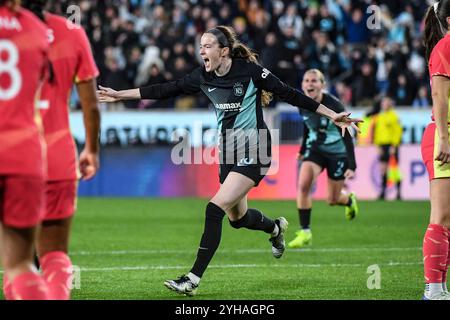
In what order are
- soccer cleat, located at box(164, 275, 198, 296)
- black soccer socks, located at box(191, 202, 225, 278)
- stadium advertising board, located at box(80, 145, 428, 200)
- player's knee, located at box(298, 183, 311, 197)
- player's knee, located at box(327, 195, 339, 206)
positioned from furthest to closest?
stadium advertising board, located at box(80, 145, 428, 200) < player's knee, located at box(327, 195, 339, 206) < player's knee, located at box(298, 183, 311, 197) < black soccer socks, located at box(191, 202, 225, 278) < soccer cleat, located at box(164, 275, 198, 296)

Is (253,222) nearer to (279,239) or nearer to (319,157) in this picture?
(279,239)

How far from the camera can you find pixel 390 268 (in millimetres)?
10875

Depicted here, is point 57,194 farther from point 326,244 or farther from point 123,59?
point 123,59

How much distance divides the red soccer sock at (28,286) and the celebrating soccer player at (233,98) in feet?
12.0

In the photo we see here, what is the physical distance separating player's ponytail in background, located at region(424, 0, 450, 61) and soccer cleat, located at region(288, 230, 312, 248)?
5.75 m

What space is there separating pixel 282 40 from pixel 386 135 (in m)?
3.74

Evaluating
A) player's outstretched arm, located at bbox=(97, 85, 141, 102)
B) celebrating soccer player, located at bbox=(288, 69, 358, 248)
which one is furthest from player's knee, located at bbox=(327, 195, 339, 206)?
player's outstretched arm, located at bbox=(97, 85, 141, 102)

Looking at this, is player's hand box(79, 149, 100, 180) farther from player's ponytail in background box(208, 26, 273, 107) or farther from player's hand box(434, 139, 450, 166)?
player's ponytail in background box(208, 26, 273, 107)

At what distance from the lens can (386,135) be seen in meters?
23.1

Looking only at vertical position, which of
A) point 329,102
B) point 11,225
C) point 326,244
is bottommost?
point 326,244

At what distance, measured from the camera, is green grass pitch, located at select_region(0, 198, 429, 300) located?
9.12 meters

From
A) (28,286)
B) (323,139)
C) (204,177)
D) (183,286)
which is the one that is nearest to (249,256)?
(323,139)

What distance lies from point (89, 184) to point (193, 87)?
14479 millimetres
